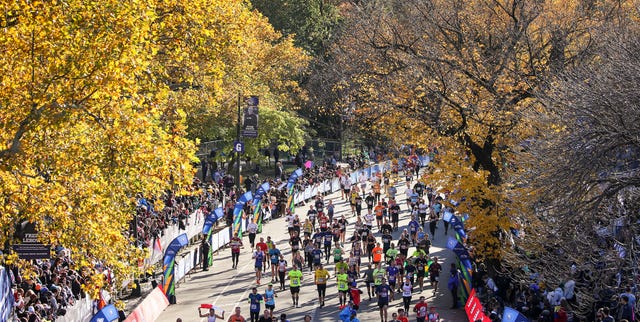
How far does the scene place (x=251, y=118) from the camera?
45.2 metres

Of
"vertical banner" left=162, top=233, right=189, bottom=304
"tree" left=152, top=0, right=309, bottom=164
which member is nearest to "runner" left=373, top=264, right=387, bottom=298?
A: "vertical banner" left=162, top=233, right=189, bottom=304

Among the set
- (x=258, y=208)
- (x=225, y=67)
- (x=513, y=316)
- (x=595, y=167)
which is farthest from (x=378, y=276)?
(x=595, y=167)

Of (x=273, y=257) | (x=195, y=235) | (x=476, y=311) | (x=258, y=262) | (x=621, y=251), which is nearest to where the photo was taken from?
(x=621, y=251)

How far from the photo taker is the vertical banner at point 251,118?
44.8 m

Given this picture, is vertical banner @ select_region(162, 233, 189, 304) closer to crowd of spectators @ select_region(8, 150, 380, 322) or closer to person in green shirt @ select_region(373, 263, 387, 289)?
crowd of spectators @ select_region(8, 150, 380, 322)

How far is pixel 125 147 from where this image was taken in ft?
60.2

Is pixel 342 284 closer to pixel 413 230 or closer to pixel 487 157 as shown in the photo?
pixel 487 157

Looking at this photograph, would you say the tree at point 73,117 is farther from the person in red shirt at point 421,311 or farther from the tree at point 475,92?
the tree at point 475,92

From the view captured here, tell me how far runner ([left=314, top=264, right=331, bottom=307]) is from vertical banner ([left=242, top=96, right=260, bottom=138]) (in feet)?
54.2

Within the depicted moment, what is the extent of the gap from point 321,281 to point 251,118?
703 inches

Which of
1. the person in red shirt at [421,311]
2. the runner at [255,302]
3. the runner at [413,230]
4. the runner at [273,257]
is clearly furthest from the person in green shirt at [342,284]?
the runner at [413,230]

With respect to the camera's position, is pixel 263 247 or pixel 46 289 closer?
pixel 46 289

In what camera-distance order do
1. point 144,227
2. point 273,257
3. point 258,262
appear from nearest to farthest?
point 258,262, point 273,257, point 144,227

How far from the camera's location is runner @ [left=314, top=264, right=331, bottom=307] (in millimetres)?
28406
